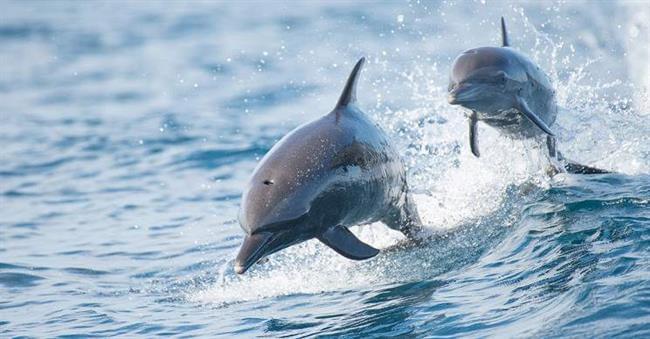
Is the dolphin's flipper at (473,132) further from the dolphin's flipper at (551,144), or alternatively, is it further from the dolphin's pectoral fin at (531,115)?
the dolphin's flipper at (551,144)

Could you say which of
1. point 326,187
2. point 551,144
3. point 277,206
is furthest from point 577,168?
point 277,206

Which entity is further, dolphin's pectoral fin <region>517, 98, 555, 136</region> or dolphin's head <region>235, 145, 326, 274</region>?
dolphin's pectoral fin <region>517, 98, 555, 136</region>

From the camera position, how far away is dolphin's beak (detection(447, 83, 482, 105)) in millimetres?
9703

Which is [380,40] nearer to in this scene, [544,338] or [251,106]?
[251,106]

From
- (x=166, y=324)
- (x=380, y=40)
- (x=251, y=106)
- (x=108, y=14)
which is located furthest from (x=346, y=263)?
(x=108, y=14)

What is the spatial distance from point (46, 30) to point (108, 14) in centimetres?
297

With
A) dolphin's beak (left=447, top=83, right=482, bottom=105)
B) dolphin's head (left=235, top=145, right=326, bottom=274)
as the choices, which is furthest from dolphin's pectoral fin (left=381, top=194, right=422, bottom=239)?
dolphin's head (left=235, top=145, right=326, bottom=274)

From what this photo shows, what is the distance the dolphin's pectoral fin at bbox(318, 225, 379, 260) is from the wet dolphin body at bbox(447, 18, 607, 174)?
6.76 ft

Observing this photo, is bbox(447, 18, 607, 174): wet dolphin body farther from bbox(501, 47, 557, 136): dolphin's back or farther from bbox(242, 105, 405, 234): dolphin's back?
bbox(242, 105, 405, 234): dolphin's back

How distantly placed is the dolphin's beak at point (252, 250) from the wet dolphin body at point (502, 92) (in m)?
2.77

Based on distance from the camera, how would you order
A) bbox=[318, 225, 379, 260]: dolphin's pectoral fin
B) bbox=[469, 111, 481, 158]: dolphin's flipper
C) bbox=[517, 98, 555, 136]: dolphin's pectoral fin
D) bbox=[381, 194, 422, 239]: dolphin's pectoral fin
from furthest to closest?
bbox=[469, 111, 481, 158]: dolphin's flipper
bbox=[517, 98, 555, 136]: dolphin's pectoral fin
bbox=[381, 194, 422, 239]: dolphin's pectoral fin
bbox=[318, 225, 379, 260]: dolphin's pectoral fin

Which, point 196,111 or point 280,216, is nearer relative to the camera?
point 280,216

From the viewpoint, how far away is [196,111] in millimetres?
20719

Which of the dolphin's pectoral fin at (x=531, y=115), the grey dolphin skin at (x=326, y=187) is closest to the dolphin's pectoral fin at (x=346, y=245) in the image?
the grey dolphin skin at (x=326, y=187)
